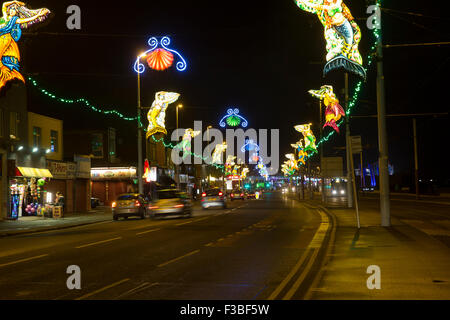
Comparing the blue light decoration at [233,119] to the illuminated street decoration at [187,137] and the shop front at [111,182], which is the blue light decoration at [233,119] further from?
the shop front at [111,182]

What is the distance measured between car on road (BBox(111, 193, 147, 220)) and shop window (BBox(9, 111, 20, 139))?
297 inches

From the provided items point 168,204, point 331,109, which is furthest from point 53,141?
point 331,109

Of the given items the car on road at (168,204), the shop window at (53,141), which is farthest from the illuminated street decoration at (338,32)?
the shop window at (53,141)

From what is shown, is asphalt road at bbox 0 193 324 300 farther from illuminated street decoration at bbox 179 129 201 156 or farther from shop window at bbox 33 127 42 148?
illuminated street decoration at bbox 179 129 201 156

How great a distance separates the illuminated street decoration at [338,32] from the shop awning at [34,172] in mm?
22744

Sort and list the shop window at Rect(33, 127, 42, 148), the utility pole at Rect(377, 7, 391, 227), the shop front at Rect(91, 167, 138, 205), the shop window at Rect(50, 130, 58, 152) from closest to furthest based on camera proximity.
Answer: the utility pole at Rect(377, 7, 391, 227) < the shop window at Rect(33, 127, 42, 148) < the shop window at Rect(50, 130, 58, 152) < the shop front at Rect(91, 167, 138, 205)

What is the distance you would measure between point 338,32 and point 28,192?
86.7 ft

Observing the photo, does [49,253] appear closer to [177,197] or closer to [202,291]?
[202,291]

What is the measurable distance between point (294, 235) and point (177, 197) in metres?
12.3

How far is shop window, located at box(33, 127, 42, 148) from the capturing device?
38344mm

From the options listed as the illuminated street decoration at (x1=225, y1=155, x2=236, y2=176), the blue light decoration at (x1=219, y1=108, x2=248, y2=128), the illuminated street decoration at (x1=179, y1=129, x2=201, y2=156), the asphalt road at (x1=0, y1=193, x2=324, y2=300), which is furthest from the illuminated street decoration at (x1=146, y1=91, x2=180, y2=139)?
the illuminated street decoration at (x1=225, y1=155, x2=236, y2=176)

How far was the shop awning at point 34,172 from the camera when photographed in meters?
33.9

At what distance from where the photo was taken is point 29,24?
25.6 meters

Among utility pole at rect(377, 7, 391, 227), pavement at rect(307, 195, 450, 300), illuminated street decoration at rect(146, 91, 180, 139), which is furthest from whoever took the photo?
illuminated street decoration at rect(146, 91, 180, 139)
